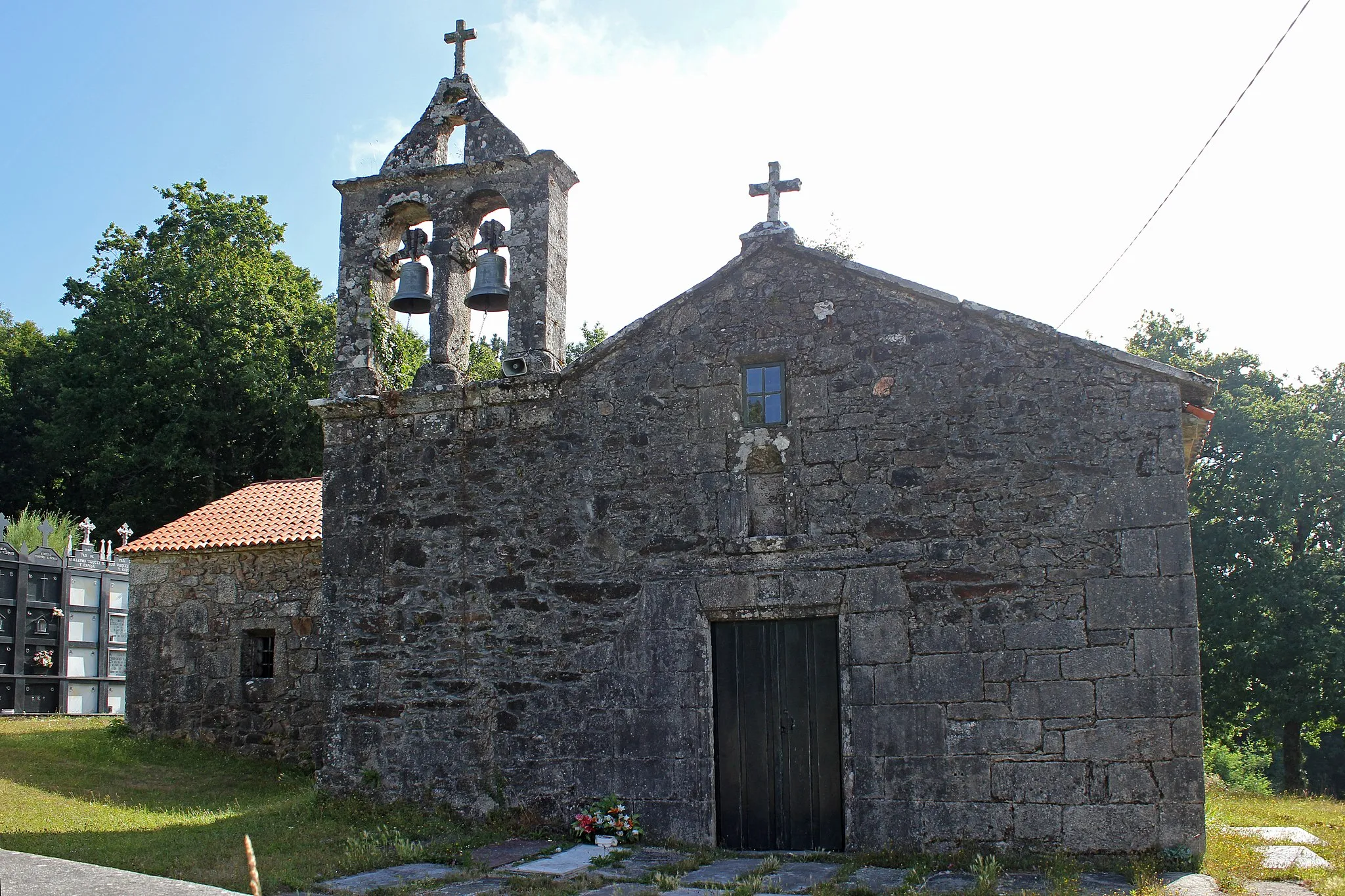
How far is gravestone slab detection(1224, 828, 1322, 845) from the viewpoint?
26.4 feet

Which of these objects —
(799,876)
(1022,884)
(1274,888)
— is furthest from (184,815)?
(1274,888)

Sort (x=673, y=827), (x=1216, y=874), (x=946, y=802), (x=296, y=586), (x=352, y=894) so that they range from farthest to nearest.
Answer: (x=296, y=586)
(x=673, y=827)
(x=946, y=802)
(x=1216, y=874)
(x=352, y=894)

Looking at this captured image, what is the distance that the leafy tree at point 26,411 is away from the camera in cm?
2581

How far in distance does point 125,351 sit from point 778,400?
20036 mm

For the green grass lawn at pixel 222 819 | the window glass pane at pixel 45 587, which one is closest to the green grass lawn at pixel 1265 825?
the green grass lawn at pixel 222 819

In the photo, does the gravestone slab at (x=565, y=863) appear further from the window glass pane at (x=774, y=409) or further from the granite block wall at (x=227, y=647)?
the granite block wall at (x=227, y=647)

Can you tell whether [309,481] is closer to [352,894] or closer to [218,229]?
[352,894]

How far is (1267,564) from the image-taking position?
64.1 feet

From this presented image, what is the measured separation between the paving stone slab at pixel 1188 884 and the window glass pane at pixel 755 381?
4.26m

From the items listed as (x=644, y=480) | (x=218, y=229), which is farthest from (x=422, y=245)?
(x=218, y=229)

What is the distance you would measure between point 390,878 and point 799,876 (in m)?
2.49

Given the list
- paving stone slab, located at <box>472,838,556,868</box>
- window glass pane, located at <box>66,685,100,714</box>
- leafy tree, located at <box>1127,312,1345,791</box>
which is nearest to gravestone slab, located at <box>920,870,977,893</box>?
paving stone slab, located at <box>472,838,556,868</box>

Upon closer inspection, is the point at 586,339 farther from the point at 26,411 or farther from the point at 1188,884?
the point at 1188,884

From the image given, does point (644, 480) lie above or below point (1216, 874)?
above
